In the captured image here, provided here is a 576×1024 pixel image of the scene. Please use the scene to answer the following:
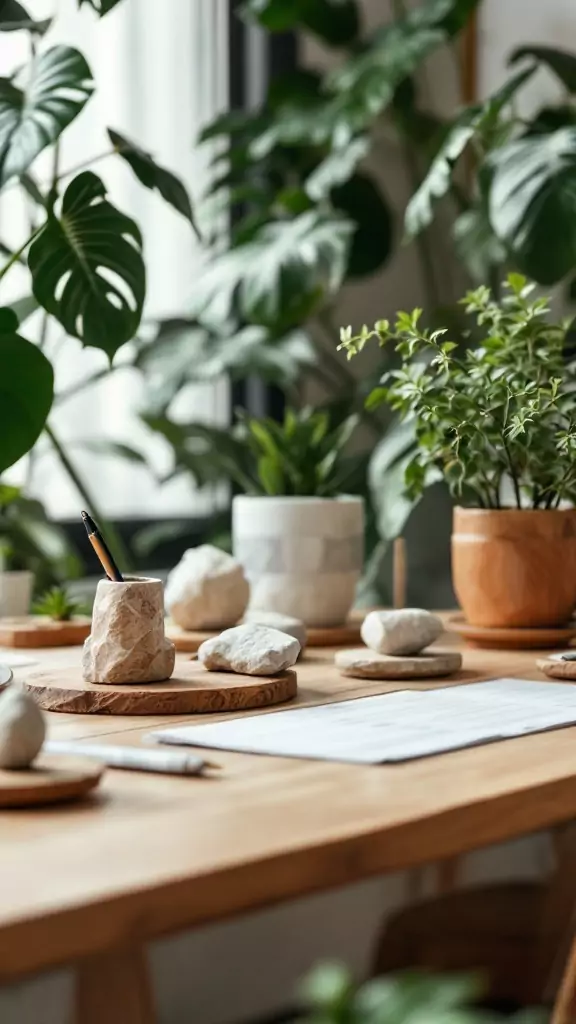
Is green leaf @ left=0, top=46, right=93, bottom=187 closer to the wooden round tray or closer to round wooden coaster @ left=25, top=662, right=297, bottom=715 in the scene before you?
the wooden round tray

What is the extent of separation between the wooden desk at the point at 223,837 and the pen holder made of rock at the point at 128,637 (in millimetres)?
105

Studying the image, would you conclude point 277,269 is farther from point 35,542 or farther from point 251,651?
point 251,651

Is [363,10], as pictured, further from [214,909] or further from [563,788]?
[214,909]

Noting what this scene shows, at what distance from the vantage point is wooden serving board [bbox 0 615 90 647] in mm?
1532

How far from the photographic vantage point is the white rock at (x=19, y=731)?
34.3 inches

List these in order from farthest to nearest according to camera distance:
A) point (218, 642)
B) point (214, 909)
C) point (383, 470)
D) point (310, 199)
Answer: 1. point (310, 199)
2. point (383, 470)
3. point (218, 642)
4. point (214, 909)

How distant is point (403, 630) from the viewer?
53.6 inches

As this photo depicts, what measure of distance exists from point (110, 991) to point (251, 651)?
0.30 metres

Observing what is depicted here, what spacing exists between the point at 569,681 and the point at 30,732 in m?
0.63

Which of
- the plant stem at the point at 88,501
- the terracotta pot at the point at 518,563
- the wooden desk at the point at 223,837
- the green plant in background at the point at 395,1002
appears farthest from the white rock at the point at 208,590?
the green plant in background at the point at 395,1002

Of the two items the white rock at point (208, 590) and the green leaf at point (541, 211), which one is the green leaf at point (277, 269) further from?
the white rock at point (208, 590)

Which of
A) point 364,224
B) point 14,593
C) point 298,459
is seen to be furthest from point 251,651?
point 364,224

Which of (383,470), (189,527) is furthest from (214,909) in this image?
(189,527)

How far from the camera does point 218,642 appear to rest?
49.3 inches
